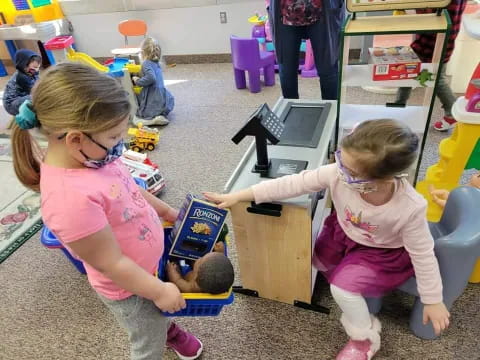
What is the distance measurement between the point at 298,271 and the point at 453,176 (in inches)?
31.7

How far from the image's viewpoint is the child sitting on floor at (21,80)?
6.84 feet

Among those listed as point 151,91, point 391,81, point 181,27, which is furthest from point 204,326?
point 181,27

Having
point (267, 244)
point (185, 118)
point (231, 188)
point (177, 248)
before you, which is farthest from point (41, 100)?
point (185, 118)

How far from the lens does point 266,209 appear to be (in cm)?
102

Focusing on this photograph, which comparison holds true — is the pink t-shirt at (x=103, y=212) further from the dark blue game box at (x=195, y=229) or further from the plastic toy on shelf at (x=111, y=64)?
the plastic toy on shelf at (x=111, y=64)

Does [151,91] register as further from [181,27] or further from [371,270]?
[371,270]

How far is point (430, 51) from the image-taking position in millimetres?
1750

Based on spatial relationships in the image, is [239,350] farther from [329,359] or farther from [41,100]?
[41,100]

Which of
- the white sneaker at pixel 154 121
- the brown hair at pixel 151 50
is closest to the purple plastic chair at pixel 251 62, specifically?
the brown hair at pixel 151 50

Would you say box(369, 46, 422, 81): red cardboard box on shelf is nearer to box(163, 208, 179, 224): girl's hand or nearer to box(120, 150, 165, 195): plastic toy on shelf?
box(163, 208, 179, 224): girl's hand

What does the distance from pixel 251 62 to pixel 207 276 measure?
2.25m

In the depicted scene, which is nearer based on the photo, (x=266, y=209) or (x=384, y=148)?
(x=384, y=148)

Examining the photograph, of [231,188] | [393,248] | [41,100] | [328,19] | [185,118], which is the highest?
[41,100]

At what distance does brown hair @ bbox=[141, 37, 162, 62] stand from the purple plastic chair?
556mm
